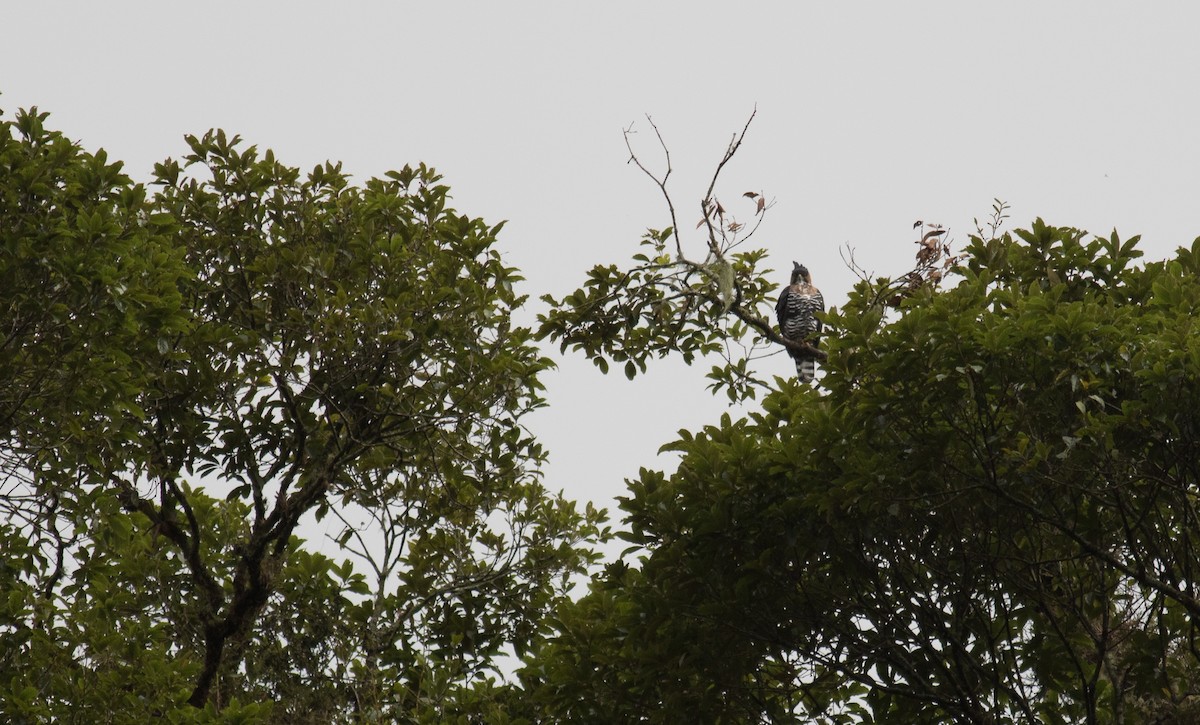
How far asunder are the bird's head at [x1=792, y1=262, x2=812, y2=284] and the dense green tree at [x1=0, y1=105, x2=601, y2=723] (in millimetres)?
4020

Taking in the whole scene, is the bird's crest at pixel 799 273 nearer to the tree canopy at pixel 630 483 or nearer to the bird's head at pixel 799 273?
the bird's head at pixel 799 273

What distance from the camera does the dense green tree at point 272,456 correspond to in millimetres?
8562

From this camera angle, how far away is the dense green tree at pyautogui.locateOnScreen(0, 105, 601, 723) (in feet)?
28.1

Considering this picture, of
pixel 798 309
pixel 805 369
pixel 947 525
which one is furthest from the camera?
pixel 798 309

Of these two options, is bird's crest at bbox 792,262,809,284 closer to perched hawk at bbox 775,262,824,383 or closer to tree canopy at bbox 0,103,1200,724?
perched hawk at bbox 775,262,824,383

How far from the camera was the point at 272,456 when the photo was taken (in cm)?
1108

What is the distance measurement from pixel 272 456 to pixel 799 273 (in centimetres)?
643

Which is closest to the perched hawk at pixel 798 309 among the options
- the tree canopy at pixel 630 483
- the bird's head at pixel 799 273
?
the bird's head at pixel 799 273

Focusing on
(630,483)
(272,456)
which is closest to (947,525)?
(630,483)

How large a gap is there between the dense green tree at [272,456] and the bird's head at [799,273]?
13.2 ft

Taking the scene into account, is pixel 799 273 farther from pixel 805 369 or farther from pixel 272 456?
pixel 272 456

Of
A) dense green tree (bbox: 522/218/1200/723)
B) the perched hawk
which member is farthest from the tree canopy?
the perched hawk

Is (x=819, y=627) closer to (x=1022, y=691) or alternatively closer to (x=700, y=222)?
(x=1022, y=691)

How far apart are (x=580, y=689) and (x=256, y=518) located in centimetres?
344
